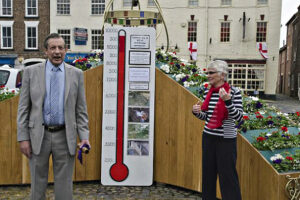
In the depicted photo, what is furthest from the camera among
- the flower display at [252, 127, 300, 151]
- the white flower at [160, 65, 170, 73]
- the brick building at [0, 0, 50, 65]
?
the brick building at [0, 0, 50, 65]

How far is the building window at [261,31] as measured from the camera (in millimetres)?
24734

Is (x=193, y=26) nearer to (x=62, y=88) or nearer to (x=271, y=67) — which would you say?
(x=271, y=67)

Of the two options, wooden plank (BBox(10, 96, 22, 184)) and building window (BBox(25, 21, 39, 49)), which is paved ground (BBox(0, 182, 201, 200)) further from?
building window (BBox(25, 21, 39, 49))

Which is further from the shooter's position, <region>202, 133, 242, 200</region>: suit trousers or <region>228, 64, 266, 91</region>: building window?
<region>228, 64, 266, 91</region>: building window

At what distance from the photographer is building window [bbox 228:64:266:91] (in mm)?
24734

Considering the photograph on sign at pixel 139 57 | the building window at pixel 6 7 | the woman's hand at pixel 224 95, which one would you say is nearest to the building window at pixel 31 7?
the building window at pixel 6 7

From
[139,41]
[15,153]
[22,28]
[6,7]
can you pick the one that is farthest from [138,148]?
[6,7]

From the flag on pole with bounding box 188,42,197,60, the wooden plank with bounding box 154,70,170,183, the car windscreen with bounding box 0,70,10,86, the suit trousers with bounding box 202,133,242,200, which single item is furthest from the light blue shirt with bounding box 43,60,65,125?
the flag on pole with bounding box 188,42,197,60

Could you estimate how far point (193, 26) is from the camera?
82.8ft

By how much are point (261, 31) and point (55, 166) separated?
2442 cm

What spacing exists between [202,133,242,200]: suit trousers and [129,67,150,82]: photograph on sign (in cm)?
167

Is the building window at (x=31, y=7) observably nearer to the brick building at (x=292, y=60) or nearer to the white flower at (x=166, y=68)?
the white flower at (x=166, y=68)

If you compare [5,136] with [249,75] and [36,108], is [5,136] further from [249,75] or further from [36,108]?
[249,75]

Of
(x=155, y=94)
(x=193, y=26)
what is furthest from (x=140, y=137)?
(x=193, y=26)
